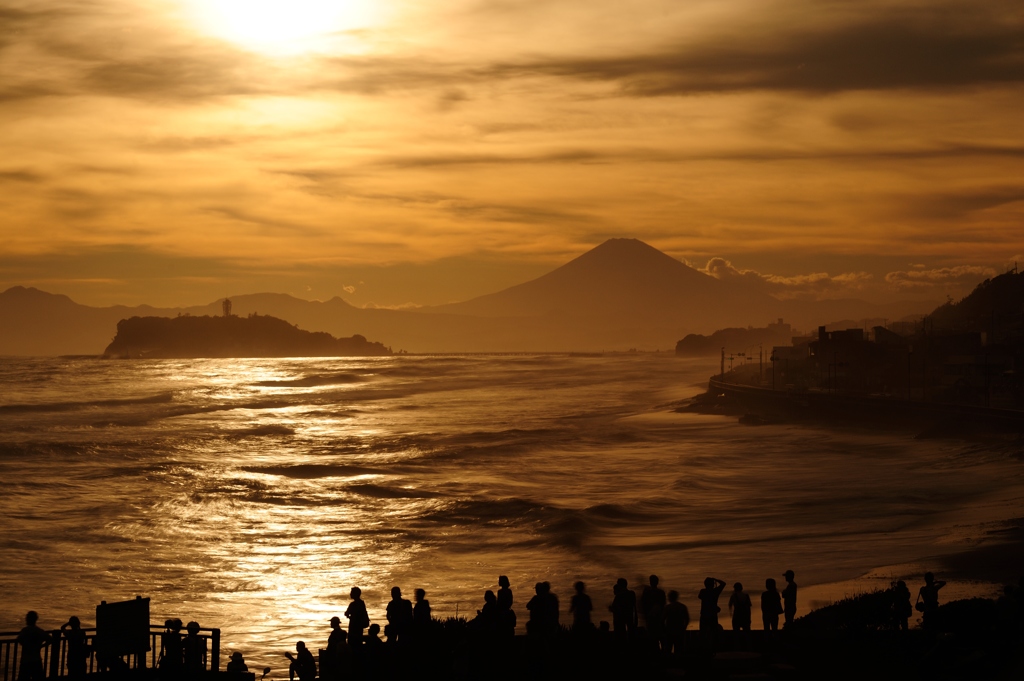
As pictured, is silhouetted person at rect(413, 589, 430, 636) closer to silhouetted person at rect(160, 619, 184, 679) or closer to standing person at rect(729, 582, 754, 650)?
silhouetted person at rect(160, 619, 184, 679)

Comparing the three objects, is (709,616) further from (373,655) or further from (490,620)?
(373,655)

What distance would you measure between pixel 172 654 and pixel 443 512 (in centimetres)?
2315

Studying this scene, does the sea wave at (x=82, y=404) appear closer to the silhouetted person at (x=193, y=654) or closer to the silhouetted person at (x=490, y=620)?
the silhouetted person at (x=193, y=654)

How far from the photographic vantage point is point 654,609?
1526cm

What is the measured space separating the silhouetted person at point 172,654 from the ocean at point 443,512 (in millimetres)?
4271

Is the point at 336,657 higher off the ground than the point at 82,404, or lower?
lower

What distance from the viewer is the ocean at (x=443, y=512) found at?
24812 millimetres

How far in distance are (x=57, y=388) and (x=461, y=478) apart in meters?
121

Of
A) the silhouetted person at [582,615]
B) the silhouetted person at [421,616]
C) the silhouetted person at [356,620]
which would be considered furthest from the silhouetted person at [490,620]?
the silhouetted person at [356,620]

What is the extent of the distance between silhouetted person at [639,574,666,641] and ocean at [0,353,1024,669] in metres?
7.30

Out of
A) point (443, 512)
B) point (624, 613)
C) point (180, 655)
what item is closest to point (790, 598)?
point (624, 613)

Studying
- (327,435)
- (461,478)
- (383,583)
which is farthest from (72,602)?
(327,435)

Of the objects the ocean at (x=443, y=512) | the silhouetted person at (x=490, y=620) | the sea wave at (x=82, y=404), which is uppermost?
the sea wave at (x=82, y=404)

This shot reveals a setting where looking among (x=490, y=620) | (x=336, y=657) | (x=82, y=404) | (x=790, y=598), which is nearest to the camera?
(x=490, y=620)
